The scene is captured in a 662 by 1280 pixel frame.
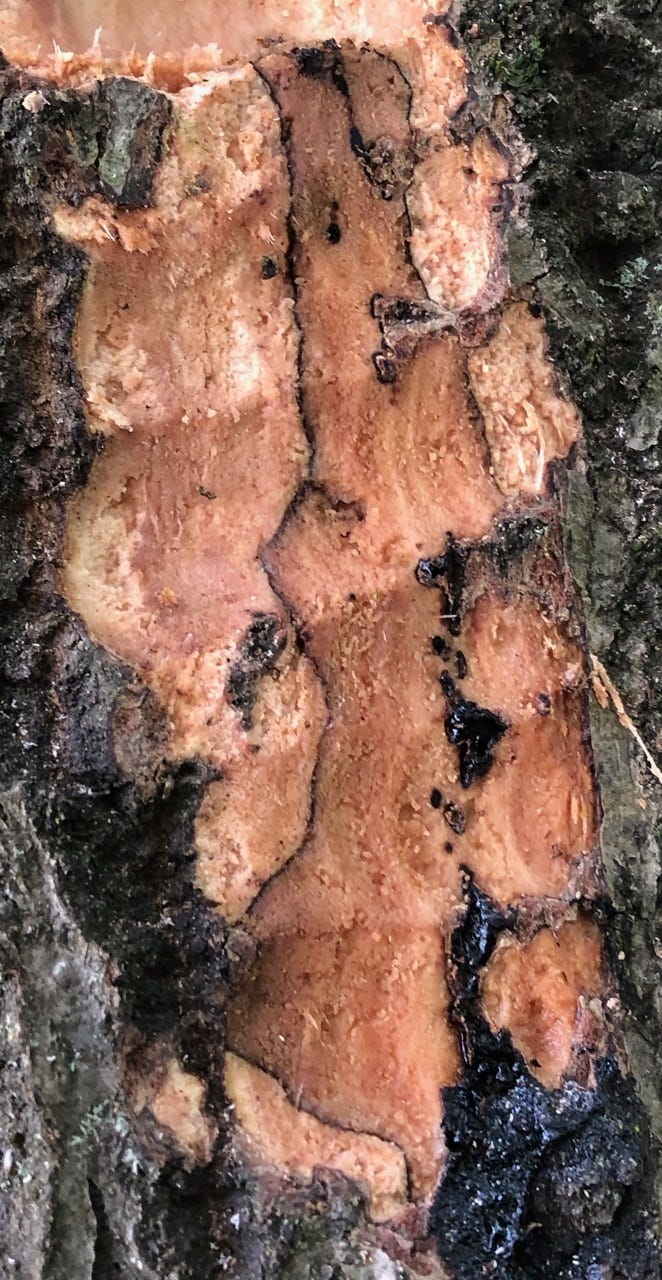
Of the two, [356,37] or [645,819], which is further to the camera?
[356,37]

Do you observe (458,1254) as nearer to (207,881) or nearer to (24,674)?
(207,881)

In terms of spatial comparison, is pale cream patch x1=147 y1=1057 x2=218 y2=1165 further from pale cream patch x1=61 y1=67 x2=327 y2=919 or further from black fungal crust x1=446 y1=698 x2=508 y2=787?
black fungal crust x1=446 y1=698 x2=508 y2=787

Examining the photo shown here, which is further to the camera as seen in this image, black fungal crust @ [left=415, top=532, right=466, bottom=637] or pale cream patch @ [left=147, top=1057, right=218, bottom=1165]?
black fungal crust @ [left=415, top=532, right=466, bottom=637]

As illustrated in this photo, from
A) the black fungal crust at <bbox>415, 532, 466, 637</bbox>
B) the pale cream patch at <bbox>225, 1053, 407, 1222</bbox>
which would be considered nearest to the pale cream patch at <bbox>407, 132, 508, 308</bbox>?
the black fungal crust at <bbox>415, 532, 466, 637</bbox>

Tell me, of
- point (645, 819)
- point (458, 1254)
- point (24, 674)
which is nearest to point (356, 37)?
point (24, 674)

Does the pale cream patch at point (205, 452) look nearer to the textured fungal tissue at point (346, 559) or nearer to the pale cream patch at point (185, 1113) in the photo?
the textured fungal tissue at point (346, 559)

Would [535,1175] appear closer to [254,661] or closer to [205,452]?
[254,661]

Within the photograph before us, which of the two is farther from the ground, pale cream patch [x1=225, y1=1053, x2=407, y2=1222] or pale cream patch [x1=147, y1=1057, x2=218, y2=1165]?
pale cream patch [x1=225, y1=1053, x2=407, y2=1222]
